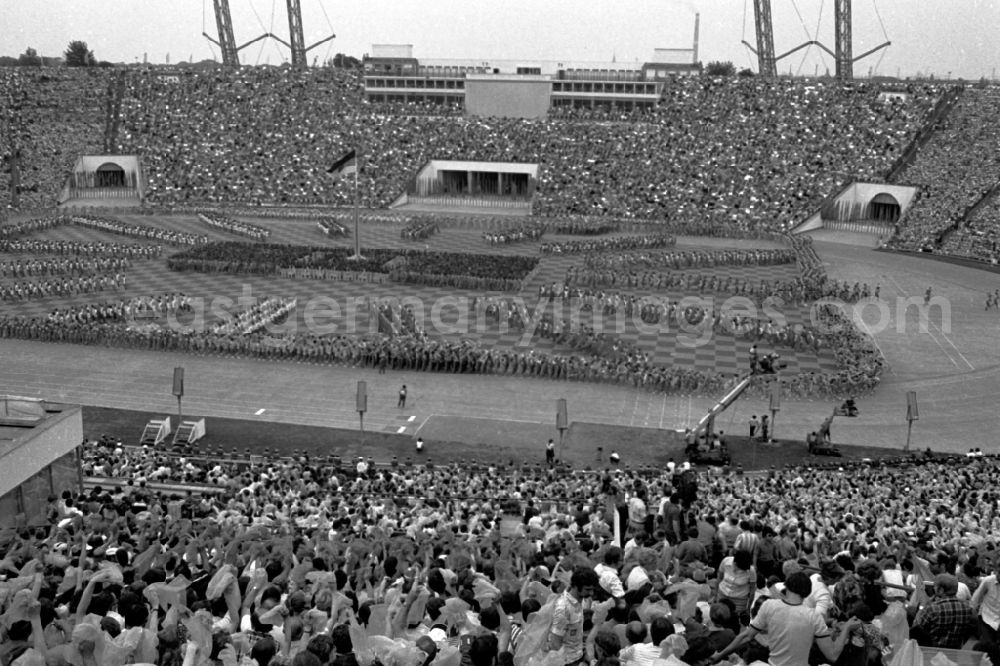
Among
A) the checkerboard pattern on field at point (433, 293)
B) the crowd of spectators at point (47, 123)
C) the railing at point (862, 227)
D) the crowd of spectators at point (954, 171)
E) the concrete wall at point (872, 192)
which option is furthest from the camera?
the crowd of spectators at point (47, 123)

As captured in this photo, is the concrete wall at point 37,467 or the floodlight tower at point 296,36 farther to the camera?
the floodlight tower at point 296,36

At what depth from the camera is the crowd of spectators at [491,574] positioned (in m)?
8.25

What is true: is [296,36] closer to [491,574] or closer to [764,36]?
[764,36]

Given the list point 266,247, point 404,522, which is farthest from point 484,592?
point 266,247

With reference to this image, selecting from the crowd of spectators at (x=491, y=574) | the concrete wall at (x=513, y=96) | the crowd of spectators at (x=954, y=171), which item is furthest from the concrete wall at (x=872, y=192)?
the crowd of spectators at (x=491, y=574)

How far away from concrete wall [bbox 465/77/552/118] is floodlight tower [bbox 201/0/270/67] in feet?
89.7

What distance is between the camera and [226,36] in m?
102

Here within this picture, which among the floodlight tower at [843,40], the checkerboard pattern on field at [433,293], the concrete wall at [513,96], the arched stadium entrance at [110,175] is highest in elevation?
the floodlight tower at [843,40]

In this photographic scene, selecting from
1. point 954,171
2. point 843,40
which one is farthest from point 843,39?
point 954,171

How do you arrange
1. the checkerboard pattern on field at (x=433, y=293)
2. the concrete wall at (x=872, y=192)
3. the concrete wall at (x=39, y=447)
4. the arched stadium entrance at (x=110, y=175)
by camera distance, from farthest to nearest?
1. the arched stadium entrance at (x=110, y=175)
2. the concrete wall at (x=872, y=192)
3. the checkerboard pattern on field at (x=433, y=293)
4. the concrete wall at (x=39, y=447)

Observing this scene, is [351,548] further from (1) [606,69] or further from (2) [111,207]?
(1) [606,69]

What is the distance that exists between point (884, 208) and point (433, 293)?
37.7 m

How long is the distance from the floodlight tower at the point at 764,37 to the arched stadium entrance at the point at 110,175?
2295 inches

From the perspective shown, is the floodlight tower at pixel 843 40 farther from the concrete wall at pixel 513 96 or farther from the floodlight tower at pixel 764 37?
the concrete wall at pixel 513 96
